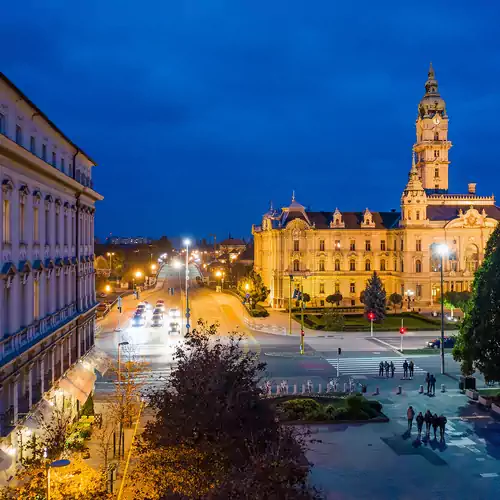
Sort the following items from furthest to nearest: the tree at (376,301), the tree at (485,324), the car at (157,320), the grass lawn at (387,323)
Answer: the tree at (376,301), the car at (157,320), the grass lawn at (387,323), the tree at (485,324)

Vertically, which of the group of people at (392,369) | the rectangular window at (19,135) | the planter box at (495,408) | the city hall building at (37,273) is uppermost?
the rectangular window at (19,135)

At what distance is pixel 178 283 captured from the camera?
128 meters

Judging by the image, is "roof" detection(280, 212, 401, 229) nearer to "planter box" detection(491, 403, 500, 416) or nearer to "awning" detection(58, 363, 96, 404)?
"planter box" detection(491, 403, 500, 416)

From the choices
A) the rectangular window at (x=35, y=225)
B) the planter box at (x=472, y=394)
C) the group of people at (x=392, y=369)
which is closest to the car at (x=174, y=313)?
the group of people at (x=392, y=369)

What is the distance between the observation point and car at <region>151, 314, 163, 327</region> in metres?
68.0

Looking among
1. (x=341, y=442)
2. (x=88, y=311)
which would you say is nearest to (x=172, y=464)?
(x=341, y=442)

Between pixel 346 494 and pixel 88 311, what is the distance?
18.3 meters

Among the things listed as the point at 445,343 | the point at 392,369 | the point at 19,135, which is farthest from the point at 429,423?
the point at 445,343

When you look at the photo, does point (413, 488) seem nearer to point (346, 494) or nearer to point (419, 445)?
point (346, 494)

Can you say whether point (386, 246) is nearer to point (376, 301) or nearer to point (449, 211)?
point (449, 211)

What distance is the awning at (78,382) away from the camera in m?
27.8

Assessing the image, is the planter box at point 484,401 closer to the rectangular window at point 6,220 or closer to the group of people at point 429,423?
the group of people at point 429,423

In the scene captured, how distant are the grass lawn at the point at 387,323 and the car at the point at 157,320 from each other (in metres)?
16.1

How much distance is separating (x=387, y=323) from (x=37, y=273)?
5151 cm
